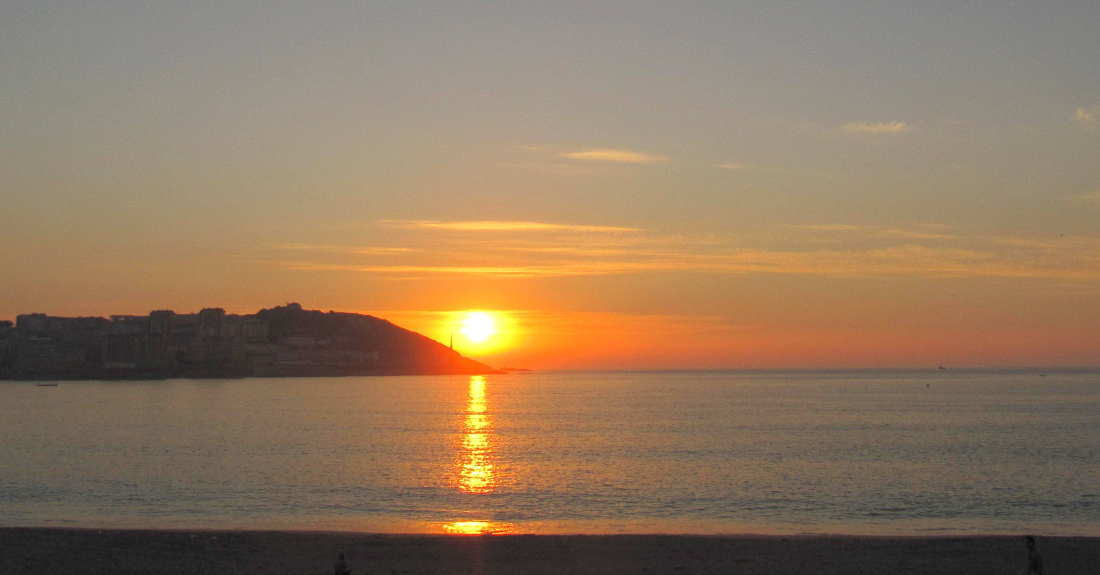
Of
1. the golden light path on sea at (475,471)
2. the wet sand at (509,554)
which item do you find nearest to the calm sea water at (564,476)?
the golden light path on sea at (475,471)

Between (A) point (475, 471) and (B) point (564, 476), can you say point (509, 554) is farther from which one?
(A) point (475, 471)

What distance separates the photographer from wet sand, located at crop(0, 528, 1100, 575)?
2117cm

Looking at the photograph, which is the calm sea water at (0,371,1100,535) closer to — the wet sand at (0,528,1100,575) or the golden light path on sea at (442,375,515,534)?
the golden light path on sea at (442,375,515,534)

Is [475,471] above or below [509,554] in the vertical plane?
below

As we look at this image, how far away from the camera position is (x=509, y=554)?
2327cm

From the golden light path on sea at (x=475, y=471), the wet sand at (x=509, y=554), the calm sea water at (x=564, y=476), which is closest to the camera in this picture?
the wet sand at (x=509, y=554)

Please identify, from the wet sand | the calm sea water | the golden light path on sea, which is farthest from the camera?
the calm sea water

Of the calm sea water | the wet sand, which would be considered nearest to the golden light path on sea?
the calm sea water

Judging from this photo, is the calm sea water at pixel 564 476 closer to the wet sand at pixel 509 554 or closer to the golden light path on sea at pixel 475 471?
the golden light path on sea at pixel 475 471

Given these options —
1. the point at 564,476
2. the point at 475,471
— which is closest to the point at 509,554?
the point at 564,476

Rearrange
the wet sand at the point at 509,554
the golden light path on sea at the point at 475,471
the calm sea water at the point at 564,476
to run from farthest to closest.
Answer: the calm sea water at the point at 564,476 → the golden light path on sea at the point at 475,471 → the wet sand at the point at 509,554

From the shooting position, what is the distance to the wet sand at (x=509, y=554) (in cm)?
2117

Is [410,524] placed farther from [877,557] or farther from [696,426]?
[696,426]

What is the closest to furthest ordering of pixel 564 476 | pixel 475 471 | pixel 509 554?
pixel 509 554, pixel 564 476, pixel 475 471
